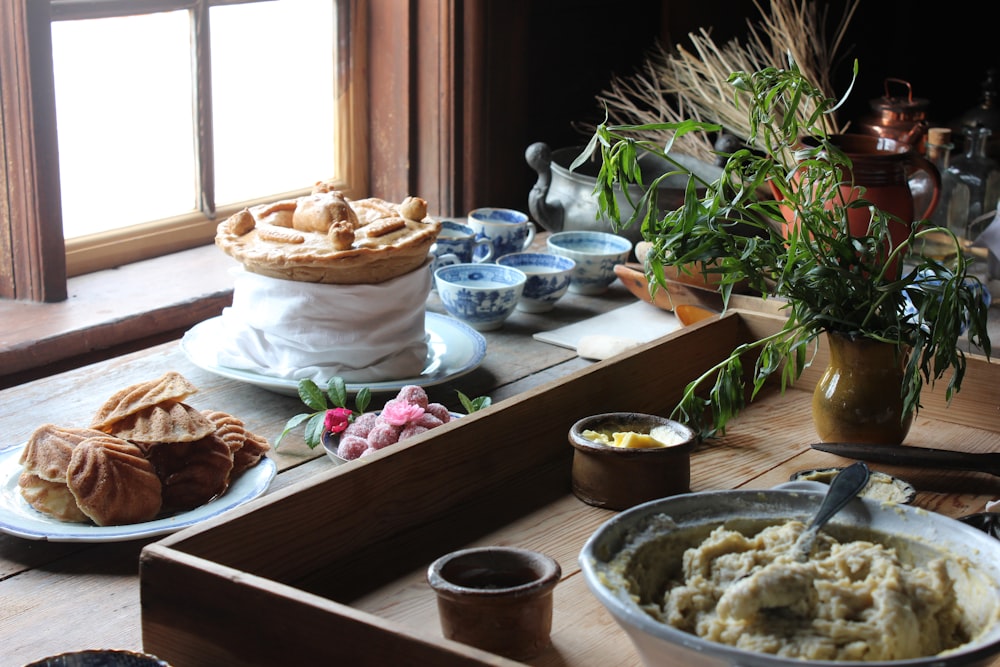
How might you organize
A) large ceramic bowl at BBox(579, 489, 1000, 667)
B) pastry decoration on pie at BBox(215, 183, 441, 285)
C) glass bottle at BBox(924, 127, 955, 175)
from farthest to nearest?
glass bottle at BBox(924, 127, 955, 175) < pastry decoration on pie at BBox(215, 183, 441, 285) < large ceramic bowl at BBox(579, 489, 1000, 667)

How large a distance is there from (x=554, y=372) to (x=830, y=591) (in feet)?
2.81

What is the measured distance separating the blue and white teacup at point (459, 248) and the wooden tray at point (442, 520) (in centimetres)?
55

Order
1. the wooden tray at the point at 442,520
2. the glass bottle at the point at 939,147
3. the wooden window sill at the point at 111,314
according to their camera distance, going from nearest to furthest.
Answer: the wooden tray at the point at 442,520
the wooden window sill at the point at 111,314
the glass bottle at the point at 939,147

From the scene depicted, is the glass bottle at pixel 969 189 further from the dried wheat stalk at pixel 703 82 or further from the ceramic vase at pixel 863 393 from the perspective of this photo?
the ceramic vase at pixel 863 393

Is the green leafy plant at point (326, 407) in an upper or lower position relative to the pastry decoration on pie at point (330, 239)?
lower

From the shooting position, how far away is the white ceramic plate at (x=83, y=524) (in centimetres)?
101

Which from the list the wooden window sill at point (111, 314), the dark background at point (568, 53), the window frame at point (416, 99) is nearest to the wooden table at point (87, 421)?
the wooden window sill at point (111, 314)

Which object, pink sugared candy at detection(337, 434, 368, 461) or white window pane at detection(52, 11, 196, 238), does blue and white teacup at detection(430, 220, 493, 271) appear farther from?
pink sugared candy at detection(337, 434, 368, 461)

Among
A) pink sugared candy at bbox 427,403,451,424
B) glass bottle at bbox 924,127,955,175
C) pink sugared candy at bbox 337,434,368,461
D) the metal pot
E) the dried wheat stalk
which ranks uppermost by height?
the dried wheat stalk

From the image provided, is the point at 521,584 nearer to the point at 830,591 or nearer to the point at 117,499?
the point at 830,591

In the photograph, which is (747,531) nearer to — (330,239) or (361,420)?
(361,420)

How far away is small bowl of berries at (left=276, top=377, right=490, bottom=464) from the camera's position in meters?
1.19

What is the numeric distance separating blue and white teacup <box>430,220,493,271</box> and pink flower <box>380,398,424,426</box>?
0.63 meters

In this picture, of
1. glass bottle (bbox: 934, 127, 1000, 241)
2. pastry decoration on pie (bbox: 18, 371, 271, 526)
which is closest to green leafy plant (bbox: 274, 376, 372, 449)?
pastry decoration on pie (bbox: 18, 371, 271, 526)
